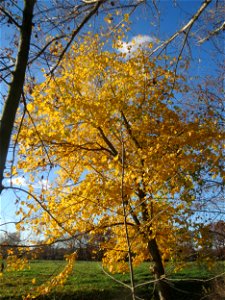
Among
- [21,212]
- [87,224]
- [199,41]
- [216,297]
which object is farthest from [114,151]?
[216,297]

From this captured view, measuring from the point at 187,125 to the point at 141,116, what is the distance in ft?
3.50

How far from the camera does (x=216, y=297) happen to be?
12.5 m

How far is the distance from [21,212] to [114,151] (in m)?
2.66

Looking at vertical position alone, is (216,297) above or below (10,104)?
below

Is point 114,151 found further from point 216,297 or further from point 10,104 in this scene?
point 216,297

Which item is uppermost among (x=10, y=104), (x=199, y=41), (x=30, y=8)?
(x=199, y=41)

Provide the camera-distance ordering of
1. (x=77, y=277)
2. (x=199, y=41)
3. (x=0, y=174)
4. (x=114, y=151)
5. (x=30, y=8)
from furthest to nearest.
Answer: (x=77, y=277) → (x=114, y=151) → (x=199, y=41) → (x=30, y=8) → (x=0, y=174)

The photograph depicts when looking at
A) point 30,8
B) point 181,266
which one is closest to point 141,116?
point 181,266

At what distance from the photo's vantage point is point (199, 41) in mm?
5449

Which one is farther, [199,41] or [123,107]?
[123,107]

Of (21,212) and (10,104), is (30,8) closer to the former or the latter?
(10,104)

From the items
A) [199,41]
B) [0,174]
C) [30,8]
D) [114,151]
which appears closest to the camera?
[0,174]

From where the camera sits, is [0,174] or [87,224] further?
[87,224]

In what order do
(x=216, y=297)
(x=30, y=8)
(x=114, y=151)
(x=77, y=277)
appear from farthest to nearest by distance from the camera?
(x=77, y=277) < (x=216, y=297) < (x=114, y=151) < (x=30, y=8)
